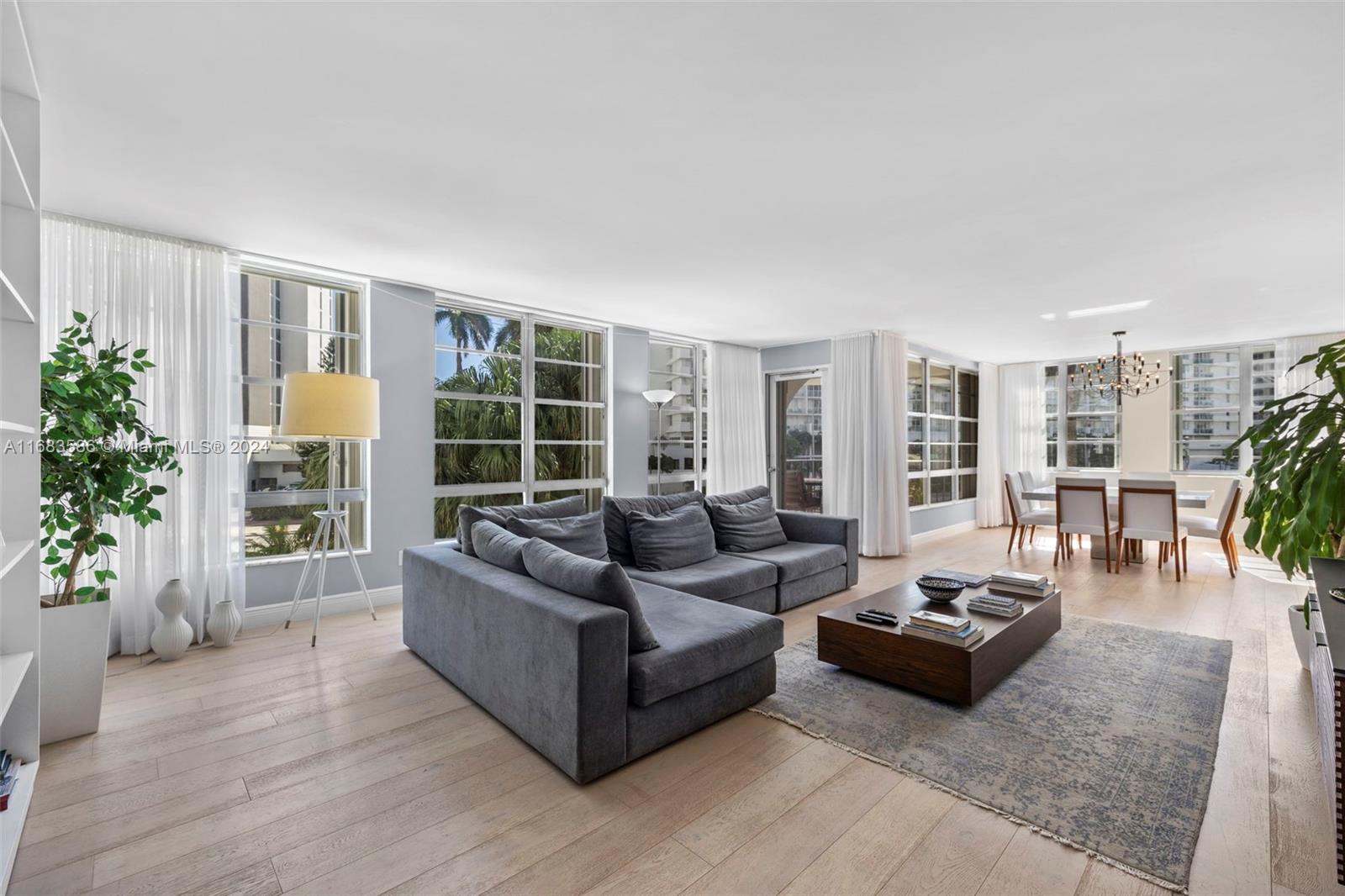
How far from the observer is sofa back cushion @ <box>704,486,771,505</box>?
15.5ft

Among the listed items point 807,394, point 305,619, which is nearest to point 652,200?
point 305,619

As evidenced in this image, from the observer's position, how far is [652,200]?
2.98 m

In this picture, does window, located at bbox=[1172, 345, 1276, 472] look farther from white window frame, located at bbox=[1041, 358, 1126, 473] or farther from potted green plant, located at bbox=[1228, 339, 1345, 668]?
potted green plant, located at bbox=[1228, 339, 1345, 668]

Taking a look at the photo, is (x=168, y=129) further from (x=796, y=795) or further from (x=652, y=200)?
(x=796, y=795)

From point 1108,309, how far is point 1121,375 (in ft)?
4.43

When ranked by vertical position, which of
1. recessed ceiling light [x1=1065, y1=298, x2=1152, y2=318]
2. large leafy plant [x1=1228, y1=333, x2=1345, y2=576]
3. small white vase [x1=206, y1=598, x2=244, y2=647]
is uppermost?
recessed ceiling light [x1=1065, y1=298, x2=1152, y2=318]

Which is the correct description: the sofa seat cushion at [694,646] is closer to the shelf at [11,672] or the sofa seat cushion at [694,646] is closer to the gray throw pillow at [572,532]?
the gray throw pillow at [572,532]

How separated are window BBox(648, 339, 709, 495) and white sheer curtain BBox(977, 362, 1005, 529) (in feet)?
14.6

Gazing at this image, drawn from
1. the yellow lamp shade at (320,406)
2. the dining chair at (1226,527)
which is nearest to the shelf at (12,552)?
the yellow lamp shade at (320,406)

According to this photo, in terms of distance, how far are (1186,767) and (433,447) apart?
472cm

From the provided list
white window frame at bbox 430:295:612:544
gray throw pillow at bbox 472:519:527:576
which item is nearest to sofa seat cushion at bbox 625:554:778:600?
gray throw pillow at bbox 472:519:527:576

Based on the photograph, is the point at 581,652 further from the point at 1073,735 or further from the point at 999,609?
the point at 999,609

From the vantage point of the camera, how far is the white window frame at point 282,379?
3.93m

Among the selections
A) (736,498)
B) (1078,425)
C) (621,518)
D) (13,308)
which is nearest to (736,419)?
(736,498)
